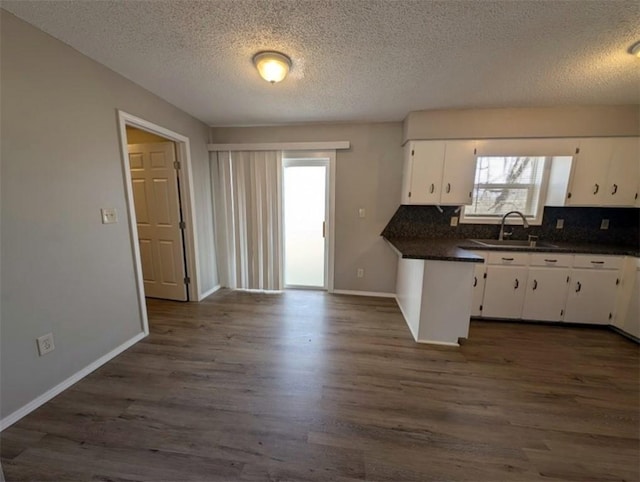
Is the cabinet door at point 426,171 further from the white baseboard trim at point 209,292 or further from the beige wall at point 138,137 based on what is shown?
the beige wall at point 138,137

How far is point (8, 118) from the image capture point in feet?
4.53

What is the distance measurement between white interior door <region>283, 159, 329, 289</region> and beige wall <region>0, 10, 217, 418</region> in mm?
1892

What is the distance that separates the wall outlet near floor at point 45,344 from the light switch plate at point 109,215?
2.85 ft

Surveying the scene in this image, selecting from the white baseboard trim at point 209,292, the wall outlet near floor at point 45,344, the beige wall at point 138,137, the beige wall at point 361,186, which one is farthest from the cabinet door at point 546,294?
the beige wall at point 138,137

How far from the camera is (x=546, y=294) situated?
8.55ft

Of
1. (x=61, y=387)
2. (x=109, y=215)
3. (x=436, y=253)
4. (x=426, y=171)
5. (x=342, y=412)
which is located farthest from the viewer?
(x=426, y=171)

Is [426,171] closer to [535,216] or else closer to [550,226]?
[535,216]

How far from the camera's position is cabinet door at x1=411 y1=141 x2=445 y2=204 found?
277cm

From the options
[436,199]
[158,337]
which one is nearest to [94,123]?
[158,337]

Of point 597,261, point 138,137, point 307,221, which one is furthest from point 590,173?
point 138,137

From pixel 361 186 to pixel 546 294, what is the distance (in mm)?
2409

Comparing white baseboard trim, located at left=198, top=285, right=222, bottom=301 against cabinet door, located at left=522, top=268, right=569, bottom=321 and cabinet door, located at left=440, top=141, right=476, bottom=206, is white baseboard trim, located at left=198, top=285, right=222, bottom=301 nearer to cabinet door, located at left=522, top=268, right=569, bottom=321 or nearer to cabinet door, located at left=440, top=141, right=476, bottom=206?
cabinet door, located at left=440, top=141, right=476, bottom=206

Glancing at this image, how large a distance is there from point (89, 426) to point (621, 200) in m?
5.00

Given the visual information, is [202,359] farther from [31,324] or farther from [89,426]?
[31,324]
